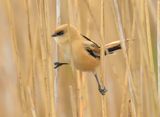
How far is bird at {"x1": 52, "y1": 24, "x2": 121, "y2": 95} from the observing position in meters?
1.18

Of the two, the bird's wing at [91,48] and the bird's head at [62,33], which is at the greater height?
the bird's head at [62,33]

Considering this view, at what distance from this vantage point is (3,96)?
1.49 metres

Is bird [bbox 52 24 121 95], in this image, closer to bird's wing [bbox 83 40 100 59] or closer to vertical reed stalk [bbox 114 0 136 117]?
bird's wing [bbox 83 40 100 59]

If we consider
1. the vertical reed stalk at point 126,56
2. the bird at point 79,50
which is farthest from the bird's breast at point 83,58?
the vertical reed stalk at point 126,56

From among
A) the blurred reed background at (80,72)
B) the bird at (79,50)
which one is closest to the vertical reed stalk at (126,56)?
the blurred reed background at (80,72)

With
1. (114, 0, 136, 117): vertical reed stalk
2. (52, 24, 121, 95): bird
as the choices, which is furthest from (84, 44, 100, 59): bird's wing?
(114, 0, 136, 117): vertical reed stalk

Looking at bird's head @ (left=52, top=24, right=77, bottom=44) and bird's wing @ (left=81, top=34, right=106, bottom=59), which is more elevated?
bird's head @ (left=52, top=24, right=77, bottom=44)

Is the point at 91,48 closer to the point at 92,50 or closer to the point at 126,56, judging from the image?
the point at 92,50

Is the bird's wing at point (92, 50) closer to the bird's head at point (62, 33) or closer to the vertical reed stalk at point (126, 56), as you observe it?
the bird's head at point (62, 33)

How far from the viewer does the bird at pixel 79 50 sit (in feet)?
3.86

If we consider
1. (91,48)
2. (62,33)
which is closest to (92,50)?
(91,48)

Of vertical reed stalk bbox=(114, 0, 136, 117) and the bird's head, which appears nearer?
vertical reed stalk bbox=(114, 0, 136, 117)

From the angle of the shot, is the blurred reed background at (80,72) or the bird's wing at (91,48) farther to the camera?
the bird's wing at (91,48)

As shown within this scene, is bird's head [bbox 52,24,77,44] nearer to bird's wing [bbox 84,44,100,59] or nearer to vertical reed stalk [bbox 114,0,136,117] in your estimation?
bird's wing [bbox 84,44,100,59]
